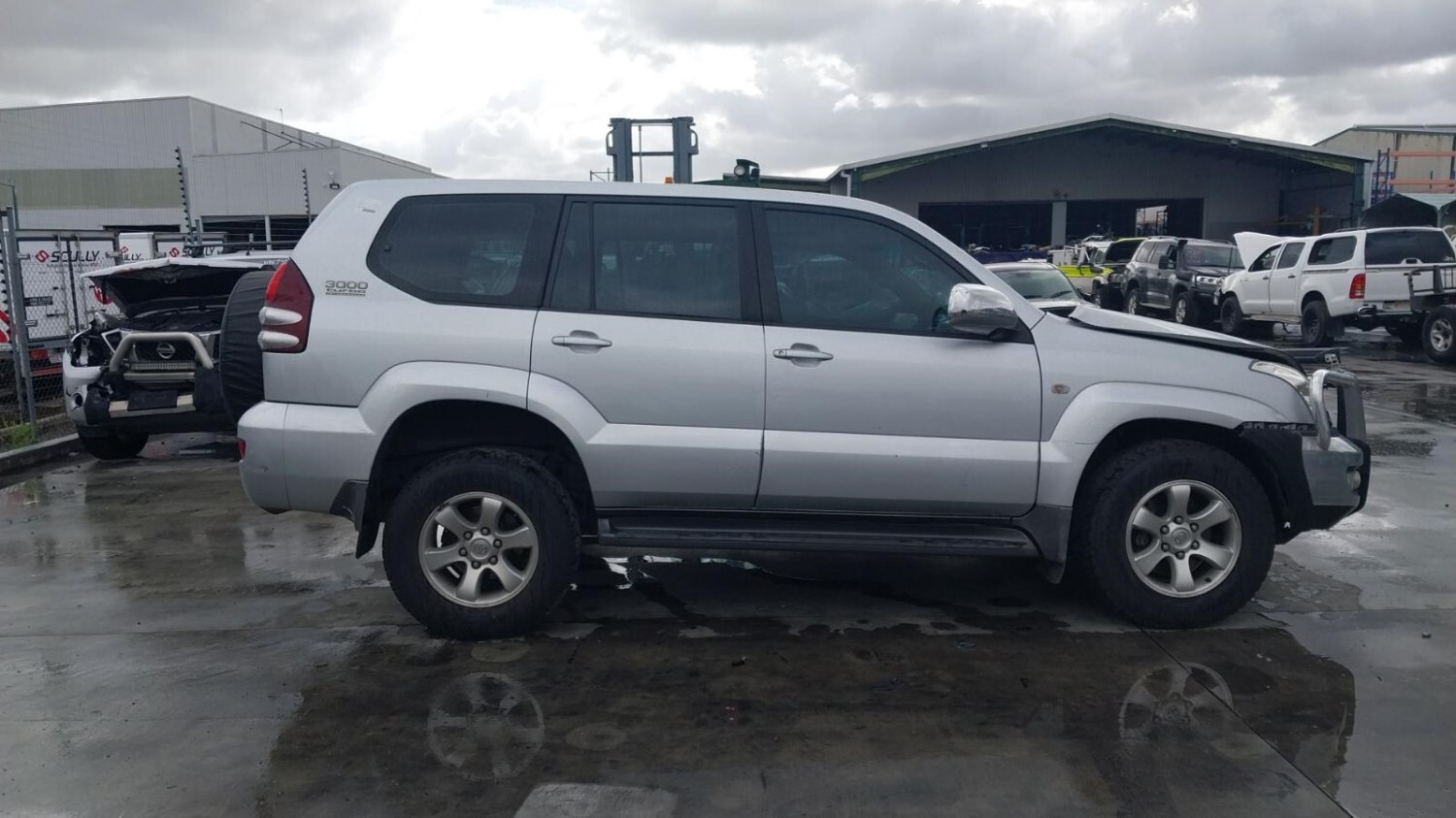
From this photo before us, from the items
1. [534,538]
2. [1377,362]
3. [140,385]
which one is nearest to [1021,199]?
[1377,362]

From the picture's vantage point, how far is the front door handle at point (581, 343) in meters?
4.79

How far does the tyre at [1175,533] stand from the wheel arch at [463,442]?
7.51 ft

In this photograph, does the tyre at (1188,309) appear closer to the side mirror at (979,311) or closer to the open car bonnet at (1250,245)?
the open car bonnet at (1250,245)

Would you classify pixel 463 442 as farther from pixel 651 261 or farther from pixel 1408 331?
pixel 1408 331

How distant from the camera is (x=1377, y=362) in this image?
16641 millimetres

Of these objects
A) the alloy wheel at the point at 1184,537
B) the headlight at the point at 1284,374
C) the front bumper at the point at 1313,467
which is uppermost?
the headlight at the point at 1284,374

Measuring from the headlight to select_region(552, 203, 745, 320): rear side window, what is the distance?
2345mm

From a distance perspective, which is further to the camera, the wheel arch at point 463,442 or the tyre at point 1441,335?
the tyre at point 1441,335

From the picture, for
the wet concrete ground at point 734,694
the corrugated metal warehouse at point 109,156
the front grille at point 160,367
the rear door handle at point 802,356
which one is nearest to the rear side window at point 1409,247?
the wet concrete ground at point 734,694

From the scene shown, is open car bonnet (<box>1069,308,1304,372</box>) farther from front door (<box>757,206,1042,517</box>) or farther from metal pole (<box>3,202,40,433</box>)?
metal pole (<box>3,202,40,433</box>)

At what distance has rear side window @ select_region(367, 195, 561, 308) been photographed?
16.1ft

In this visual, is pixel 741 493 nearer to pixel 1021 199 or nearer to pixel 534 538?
pixel 534 538

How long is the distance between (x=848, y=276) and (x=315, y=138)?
5827 cm

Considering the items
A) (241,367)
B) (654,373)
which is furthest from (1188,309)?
(241,367)
